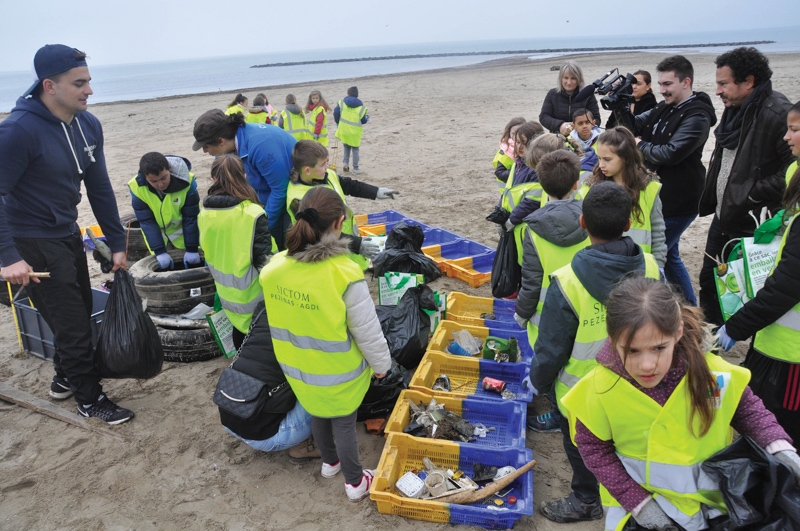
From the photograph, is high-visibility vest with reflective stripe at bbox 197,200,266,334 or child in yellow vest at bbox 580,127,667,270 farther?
high-visibility vest with reflective stripe at bbox 197,200,266,334

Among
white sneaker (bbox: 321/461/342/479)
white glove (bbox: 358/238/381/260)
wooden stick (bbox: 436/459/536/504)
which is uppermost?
white glove (bbox: 358/238/381/260)

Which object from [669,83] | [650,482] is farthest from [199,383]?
[669,83]

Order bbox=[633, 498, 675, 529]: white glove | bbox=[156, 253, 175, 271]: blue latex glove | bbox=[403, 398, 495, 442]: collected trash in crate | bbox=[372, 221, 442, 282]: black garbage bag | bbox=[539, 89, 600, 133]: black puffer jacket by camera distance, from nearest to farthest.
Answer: bbox=[633, 498, 675, 529]: white glove
bbox=[403, 398, 495, 442]: collected trash in crate
bbox=[372, 221, 442, 282]: black garbage bag
bbox=[156, 253, 175, 271]: blue latex glove
bbox=[539, 89, 600, 133]: black puffer jacket

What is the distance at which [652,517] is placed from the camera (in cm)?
187

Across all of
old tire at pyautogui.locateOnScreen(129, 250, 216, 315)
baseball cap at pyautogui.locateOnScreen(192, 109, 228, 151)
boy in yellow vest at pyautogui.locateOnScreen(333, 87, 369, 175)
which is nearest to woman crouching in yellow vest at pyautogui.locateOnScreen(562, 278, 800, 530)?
baseball cap at pyautogui.locateOnScreen(192, 109, 228, 151)

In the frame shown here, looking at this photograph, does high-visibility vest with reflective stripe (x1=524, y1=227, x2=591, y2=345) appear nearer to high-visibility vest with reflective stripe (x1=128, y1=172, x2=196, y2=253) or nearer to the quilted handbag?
the quilted handbag

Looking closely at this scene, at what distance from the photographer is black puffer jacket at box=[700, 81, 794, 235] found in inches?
143

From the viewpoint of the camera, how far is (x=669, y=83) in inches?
176

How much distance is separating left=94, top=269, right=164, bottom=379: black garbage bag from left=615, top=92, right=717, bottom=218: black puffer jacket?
4127mm

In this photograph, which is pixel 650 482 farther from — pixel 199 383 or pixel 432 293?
pixel 199 383

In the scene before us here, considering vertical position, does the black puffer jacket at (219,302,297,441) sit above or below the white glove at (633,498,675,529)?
below

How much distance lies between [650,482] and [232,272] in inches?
119

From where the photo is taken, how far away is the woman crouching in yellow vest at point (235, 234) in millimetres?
3900

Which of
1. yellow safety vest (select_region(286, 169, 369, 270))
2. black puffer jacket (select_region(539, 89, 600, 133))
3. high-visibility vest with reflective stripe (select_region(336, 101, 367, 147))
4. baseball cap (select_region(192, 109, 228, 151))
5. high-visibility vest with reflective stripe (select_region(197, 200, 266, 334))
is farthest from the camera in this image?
high-visibility vest with reflective stripe (select_region(336, 101, 367, 147))
